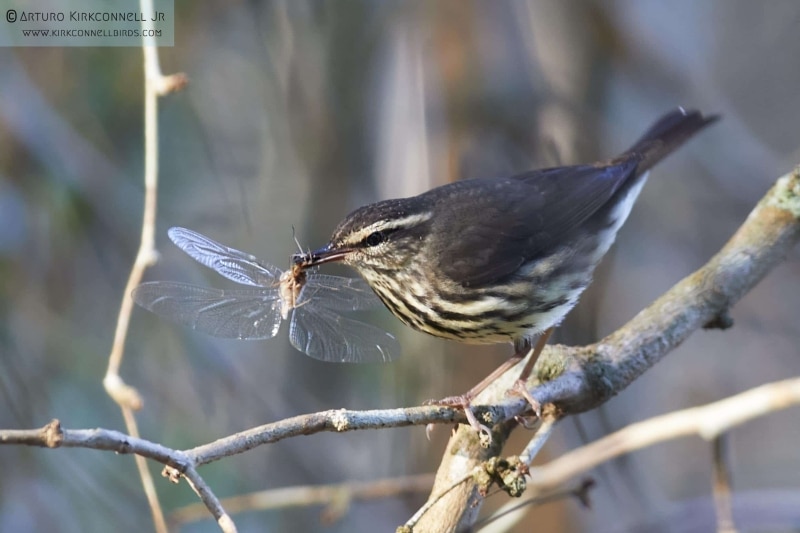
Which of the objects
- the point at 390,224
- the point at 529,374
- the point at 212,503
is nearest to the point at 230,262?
the point at 390,224

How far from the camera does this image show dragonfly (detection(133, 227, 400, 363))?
3463mm

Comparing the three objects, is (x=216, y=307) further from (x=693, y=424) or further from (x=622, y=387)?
(x=693, y=424)

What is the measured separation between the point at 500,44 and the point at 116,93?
2.70 metres

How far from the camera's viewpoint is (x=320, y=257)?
12.0 ft

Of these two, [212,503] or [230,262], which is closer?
[212,503]

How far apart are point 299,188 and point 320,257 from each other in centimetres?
286

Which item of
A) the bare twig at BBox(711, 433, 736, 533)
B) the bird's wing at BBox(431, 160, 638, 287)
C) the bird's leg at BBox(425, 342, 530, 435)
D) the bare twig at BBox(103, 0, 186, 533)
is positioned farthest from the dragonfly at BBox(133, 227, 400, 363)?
the bare twig at BBox(711, 433, 736, 533)

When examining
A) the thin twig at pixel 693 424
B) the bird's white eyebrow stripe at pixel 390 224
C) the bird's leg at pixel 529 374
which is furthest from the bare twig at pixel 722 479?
the bird's white eyebrow stripe at pixel 390 224

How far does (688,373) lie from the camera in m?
8.25

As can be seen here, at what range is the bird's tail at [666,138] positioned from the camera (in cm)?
467

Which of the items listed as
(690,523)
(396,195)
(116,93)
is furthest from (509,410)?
(116,93)

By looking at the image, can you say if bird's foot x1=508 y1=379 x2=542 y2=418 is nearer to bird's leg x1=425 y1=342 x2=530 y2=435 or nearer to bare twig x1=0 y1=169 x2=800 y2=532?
bare twig x1=0 y1=169 x2=800 y2=532

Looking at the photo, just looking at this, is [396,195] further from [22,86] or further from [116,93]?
[22,86]

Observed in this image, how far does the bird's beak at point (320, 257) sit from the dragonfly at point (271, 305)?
0.03m
